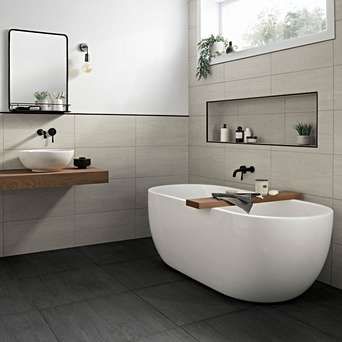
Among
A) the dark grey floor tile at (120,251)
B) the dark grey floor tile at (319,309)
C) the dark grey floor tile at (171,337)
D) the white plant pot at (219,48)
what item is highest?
the white plant pot at (219,48)

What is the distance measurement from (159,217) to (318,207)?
1.27 meters

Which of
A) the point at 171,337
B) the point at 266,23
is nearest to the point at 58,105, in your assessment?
the point at 266,23

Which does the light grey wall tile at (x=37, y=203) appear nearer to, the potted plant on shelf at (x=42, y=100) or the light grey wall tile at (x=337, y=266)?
the potted plant on shelf at (x=42, y=100)

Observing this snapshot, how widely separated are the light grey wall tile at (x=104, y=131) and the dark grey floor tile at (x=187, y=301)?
180 cm

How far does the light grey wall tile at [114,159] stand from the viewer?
4749 mm

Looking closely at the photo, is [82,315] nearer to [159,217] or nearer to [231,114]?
[159,217]

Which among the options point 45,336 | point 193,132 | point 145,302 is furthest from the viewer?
point 193,132

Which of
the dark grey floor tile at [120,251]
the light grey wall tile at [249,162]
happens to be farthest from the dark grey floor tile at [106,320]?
the light grey wall tile at [249,162]

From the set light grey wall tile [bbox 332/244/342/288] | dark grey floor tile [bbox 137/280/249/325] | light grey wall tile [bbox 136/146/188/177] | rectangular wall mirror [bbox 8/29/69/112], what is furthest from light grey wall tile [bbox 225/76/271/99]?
dark grey floor tile [bbox 137/280/249/325]

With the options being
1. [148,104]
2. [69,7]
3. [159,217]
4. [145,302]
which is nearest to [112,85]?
[148,104]

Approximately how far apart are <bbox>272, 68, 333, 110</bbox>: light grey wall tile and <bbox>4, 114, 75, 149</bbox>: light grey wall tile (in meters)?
2.01

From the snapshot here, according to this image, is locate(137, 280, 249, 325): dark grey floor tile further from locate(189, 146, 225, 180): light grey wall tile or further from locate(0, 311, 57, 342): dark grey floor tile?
locate(189, 146, 225, 180): light grey wall tile

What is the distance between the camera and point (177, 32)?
5172 mm

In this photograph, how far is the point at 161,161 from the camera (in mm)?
5180
